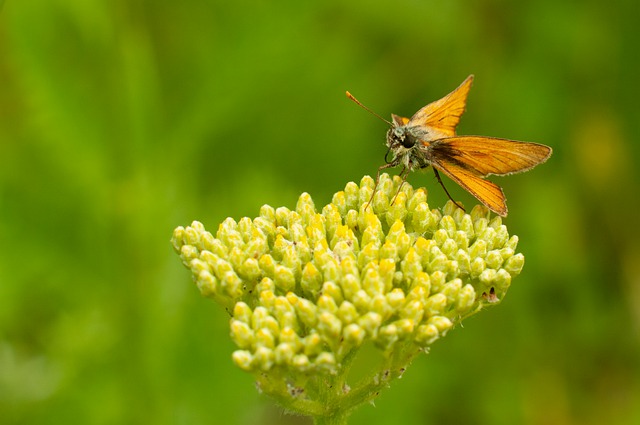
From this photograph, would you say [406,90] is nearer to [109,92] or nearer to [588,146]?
[588,146]

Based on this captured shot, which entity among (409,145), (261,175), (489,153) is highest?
(261,175)

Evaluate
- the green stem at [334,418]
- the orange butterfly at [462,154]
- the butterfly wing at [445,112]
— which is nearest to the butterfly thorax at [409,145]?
the orange butterfly at [462,154]

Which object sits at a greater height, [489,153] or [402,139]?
[402,139]

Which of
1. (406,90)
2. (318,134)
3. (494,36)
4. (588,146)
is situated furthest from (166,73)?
(588,146)

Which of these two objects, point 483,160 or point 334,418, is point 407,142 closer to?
point 483,160

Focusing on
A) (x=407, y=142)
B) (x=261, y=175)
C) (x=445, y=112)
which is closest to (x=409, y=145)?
(x=407, y=142)

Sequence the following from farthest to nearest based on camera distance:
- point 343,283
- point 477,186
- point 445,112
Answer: point 445,112 → point 477,186 → point 343,283
